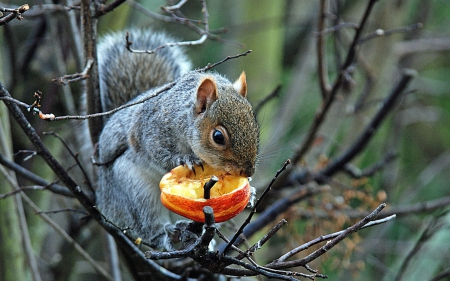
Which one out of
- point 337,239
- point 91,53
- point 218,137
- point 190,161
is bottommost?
point 190,161

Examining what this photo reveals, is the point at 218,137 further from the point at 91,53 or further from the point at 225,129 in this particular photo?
the point at 91,53

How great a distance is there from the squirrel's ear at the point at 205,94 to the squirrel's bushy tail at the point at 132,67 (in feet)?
1.57

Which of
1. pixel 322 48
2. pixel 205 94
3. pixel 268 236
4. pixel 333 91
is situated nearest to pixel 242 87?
pixel 205 94

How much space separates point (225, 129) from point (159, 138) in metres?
0.33

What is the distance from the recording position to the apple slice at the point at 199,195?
147 cm

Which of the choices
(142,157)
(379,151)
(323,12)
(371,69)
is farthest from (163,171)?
(379,151)

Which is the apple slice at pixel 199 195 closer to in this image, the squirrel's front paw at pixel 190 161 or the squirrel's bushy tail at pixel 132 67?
the squirrel's front paw at pixel 190 161

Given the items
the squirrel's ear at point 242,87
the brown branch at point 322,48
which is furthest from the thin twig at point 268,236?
the brown branch at point 322,48

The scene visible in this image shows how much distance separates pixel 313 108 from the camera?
4957mm

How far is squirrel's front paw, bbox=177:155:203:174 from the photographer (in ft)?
6.09

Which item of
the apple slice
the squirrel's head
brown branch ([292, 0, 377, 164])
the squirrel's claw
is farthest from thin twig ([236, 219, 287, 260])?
brown branch ([292, 0, 377, 164])

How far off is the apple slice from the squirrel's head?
5 centimetres

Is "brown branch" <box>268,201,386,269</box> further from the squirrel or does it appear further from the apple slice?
the squirrel

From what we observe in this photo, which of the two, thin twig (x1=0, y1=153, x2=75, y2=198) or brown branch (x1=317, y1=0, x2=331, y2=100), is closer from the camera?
thin twig (x1=0, y1=153, x2=75, y2=198)
